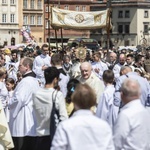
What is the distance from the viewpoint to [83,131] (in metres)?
6.95

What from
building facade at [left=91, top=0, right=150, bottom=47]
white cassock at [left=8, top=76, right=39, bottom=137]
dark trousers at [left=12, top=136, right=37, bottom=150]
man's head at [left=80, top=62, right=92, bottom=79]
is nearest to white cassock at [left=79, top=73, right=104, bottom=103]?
man's head at [left=80, top=62, right=92, bottom=79]

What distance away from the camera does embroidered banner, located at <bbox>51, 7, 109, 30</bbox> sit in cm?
2327

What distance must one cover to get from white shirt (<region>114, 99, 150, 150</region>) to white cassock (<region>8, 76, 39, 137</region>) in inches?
141

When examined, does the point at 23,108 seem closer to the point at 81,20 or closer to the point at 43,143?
the point at 43,143

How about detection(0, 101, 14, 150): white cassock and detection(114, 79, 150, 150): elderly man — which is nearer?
detection(114, 79, 150, 150): elderly man

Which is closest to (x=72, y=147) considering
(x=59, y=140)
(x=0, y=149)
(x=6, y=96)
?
(x=59, y=140)

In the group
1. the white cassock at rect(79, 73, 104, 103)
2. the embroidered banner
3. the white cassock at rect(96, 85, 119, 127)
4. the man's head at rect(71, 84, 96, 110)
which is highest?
the embroidered banner

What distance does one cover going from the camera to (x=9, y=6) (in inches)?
4395

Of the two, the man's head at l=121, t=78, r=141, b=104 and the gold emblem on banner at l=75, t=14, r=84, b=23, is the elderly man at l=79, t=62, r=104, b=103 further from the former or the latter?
the gold emblem on banner at l=75, t=14, r=84, b=23

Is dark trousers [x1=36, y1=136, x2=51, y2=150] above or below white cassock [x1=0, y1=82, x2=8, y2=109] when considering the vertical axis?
below

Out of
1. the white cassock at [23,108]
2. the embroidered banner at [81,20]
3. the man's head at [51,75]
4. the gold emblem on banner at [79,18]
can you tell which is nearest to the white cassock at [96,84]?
the white cassock at [23,108]

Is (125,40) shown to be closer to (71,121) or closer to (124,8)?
(124,8)

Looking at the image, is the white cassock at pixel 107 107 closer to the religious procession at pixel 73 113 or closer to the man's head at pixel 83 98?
the religious procession at pixel 73 113

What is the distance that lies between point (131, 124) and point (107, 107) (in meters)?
3.88
